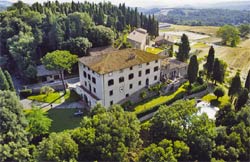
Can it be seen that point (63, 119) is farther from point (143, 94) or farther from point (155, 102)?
point (155, 102)

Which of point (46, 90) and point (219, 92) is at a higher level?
point (219, 92)

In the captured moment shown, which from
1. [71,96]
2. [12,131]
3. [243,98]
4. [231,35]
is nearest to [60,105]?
[71,96]

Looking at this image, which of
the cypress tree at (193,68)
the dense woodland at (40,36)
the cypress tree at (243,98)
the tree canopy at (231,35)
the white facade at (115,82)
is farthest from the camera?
the tree canopy at (231,35)

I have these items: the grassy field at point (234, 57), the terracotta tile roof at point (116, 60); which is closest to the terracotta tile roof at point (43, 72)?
the terracotta tile roof at point (116, 60)

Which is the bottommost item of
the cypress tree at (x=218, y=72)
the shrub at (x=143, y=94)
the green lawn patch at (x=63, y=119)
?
the green lawn patch at (x=63, y=119)

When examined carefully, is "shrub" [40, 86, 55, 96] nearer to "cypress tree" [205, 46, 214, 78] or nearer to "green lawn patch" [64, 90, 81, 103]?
"green lawn patch" [64, 90, 81, 103]

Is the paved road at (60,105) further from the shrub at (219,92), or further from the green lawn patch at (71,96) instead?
the shrub at (219,92)
